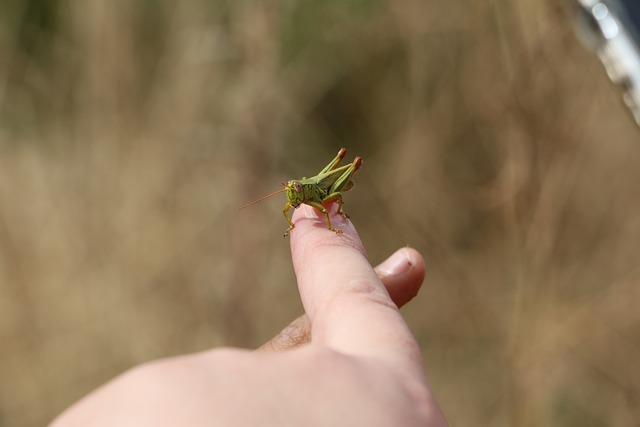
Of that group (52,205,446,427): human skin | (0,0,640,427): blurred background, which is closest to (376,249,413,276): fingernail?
(52,205,446,427): human skin

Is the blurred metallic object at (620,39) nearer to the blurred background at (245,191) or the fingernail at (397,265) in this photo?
the fingernail at (397,265)

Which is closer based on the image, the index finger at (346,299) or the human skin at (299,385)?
the human skin at (299,385)

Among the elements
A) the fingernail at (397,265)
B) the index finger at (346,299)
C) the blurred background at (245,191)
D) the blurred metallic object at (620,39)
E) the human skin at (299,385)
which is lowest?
the human skin at (299,385)

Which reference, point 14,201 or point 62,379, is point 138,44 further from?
point 62,379

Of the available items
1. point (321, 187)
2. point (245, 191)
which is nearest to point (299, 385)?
point (321, 187)

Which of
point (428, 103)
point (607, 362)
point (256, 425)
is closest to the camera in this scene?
point (256, 425)

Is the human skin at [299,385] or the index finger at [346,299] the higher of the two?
the index finger at [346,299]

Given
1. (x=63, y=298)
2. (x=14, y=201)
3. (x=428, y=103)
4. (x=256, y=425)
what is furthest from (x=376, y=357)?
(x=14, y=201)

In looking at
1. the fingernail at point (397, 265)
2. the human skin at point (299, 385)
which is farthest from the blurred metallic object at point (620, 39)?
the human skin at point (299, 385)

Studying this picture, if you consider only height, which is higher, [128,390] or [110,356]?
[110,356]
